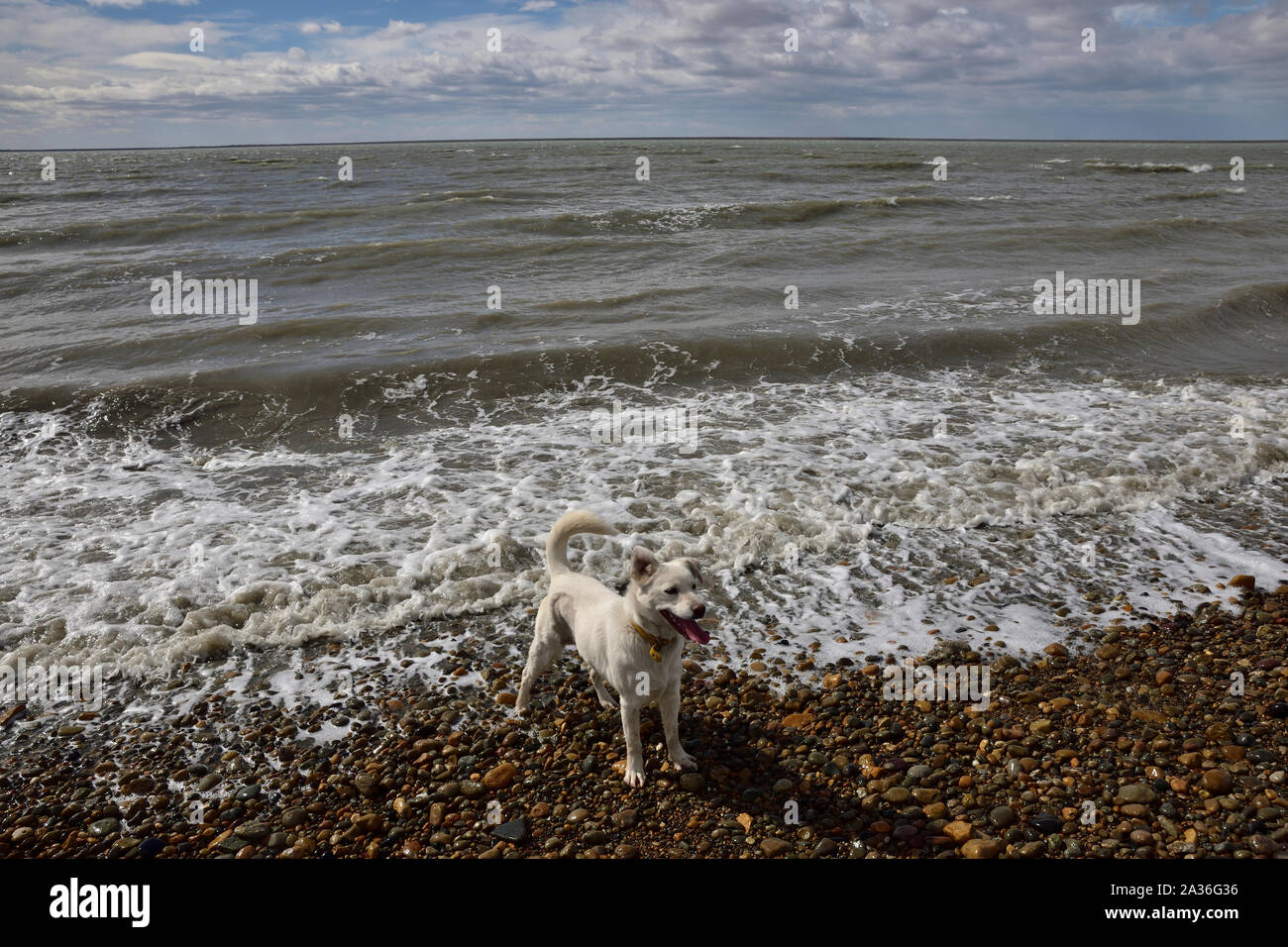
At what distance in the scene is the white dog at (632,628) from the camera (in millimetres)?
3830

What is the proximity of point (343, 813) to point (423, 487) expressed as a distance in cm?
469

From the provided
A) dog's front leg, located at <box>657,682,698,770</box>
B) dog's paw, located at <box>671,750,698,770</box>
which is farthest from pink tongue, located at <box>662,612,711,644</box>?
dog's paw, located at <box>671,750,698,770</box>

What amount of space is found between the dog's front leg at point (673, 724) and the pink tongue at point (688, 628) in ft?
1.61

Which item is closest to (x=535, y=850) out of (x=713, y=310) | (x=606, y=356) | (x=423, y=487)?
(x=423, y=487)

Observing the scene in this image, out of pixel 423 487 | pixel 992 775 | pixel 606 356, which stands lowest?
pixel 992 775

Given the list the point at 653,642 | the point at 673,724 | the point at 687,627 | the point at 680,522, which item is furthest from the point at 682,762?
the point at 680,522

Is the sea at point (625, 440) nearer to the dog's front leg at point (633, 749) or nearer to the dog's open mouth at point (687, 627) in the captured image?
the dog's front leg at point (633, 749)

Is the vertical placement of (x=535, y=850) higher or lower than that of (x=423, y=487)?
lower

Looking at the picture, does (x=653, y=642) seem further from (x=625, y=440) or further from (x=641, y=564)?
(x=625, y=440)

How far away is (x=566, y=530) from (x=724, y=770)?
1638 mm

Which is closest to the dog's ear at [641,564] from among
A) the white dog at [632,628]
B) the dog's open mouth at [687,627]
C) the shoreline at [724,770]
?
the white dog at [632,628]

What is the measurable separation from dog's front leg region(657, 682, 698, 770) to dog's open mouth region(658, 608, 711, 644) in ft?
1.61
